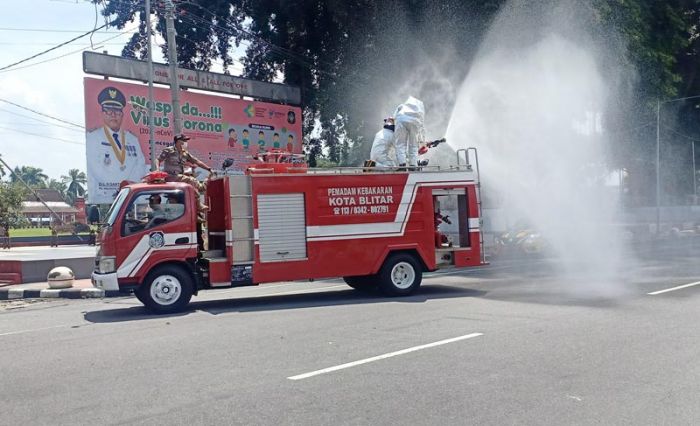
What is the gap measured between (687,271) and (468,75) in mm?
9801

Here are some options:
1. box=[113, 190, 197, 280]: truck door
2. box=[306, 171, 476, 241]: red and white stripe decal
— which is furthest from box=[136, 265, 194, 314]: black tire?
box=[306, 171, 476, 241]: red and white stripe decal

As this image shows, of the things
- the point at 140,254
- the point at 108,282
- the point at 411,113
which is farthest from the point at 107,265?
the point at 411,113

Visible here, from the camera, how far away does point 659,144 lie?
3553cm

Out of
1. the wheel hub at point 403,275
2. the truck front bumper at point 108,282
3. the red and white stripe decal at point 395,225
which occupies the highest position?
the red and white stripe decal at point 395,225

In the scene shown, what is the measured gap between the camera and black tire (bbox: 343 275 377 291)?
13.0m

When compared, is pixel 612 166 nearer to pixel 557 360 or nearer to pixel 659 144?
pixel 659 144

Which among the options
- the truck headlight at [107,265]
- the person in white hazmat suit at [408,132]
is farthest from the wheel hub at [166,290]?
the person in white hazmat suit at [408,132]

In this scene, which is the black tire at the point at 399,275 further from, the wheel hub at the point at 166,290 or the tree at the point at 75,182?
the tree at the point at 75,182

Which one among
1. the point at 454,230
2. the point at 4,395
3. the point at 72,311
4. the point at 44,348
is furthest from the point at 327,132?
the point at 4,395

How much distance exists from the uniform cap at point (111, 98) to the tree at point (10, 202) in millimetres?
28029

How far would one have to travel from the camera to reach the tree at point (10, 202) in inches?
1823

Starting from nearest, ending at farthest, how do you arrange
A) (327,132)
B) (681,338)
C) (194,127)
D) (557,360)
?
(557,360), (681,338), (194,127), (327,132)

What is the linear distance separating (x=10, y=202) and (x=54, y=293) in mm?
36890

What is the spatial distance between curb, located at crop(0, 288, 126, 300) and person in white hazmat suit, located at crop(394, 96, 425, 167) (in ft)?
23.8
